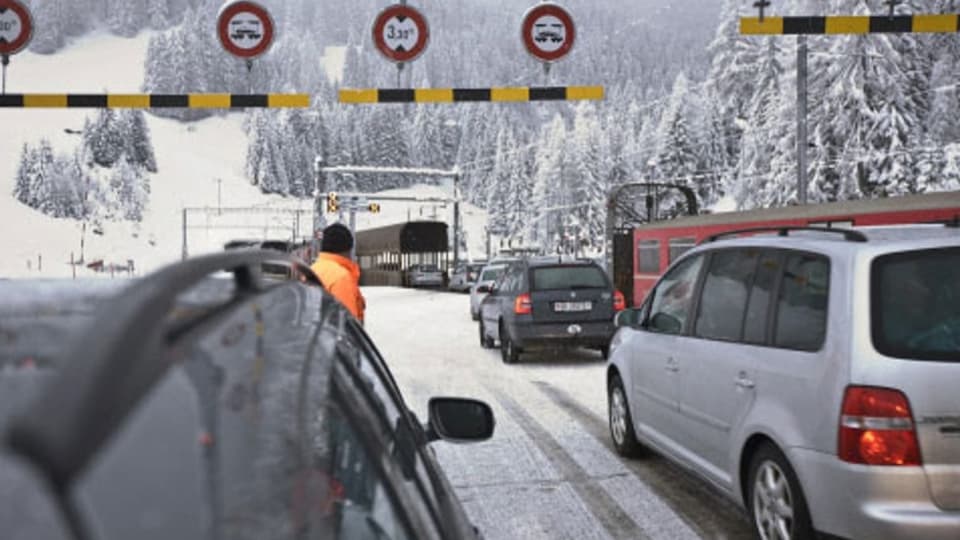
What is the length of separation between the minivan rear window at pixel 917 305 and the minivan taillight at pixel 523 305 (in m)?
9.81

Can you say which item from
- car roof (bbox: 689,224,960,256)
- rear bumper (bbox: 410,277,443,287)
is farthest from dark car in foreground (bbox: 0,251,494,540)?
rear bumper (bbox: 410,277,443,287)

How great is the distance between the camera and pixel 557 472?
22.4 ft

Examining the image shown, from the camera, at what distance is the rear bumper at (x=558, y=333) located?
1390 cm

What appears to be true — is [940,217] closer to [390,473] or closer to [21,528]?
[390,473]

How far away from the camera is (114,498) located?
912 mm

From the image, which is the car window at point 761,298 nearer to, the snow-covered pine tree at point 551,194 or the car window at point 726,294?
the car window at point 726,294

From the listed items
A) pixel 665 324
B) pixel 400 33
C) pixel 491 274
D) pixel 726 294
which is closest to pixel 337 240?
pixel 665 324

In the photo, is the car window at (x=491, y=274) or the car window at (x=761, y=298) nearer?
the car window at (x=761, y=298)

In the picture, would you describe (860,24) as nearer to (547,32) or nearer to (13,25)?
(547,32)

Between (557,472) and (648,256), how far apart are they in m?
18.9

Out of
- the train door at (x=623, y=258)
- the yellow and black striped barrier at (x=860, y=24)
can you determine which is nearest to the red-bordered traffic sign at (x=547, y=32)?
the yellow and black striped barrier at (x=860, y=24)

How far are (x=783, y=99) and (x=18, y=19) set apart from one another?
110 feet

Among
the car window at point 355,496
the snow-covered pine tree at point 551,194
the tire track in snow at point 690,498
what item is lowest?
the tire track in snow at point 690,498

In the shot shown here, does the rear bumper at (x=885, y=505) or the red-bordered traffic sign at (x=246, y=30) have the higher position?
the red-bordered traffic sign at (x=246, y=30)
